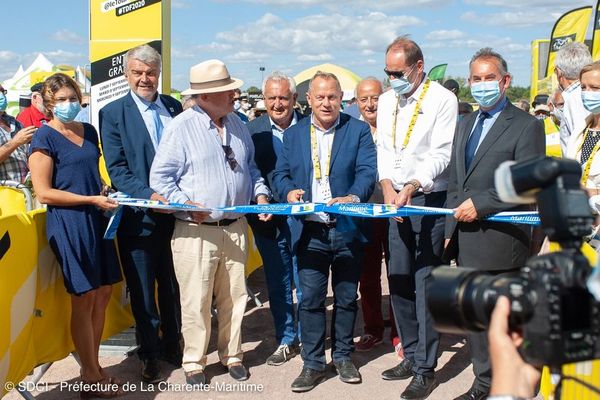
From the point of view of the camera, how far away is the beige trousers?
500 centimetres

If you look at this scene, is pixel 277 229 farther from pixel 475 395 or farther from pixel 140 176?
pixel 475 395

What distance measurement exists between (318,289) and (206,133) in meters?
1.35

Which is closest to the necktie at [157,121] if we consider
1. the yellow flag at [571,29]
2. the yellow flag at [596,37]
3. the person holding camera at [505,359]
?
the person holding camera at [505,359]

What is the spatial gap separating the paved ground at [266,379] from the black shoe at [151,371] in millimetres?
59

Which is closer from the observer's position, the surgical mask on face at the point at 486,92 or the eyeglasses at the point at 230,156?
the surgical mask on face at the point at 486,92

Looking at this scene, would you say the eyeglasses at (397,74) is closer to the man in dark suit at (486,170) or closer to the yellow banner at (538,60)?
the man in dark suit at (486,170)

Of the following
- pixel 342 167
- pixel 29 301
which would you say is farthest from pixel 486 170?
pixel 29 301

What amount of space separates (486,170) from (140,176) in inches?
94.5

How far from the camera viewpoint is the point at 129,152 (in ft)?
16.9

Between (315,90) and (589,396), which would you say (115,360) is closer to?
(315,90)

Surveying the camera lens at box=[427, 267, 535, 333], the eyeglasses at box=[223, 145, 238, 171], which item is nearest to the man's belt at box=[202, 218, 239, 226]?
the eyeglasses at box=[223, 145, 238, 171]

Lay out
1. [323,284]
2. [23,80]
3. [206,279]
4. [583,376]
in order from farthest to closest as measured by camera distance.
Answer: [23,80], [323,284], [206,279], [583,376]

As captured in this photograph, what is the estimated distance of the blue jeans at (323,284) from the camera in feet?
16.7

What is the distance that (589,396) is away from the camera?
3.10 m
